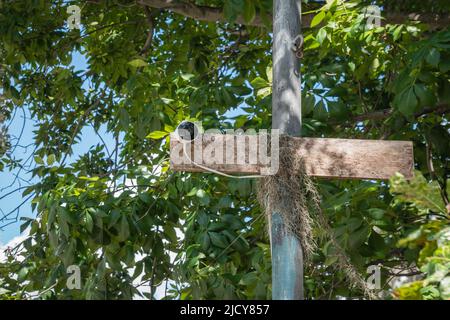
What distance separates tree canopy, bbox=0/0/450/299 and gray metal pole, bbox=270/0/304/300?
44 centimetres

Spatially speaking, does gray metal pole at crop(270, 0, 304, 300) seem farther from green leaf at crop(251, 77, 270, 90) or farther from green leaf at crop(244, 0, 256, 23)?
green leaf at crop(244, 0, 256, 23)

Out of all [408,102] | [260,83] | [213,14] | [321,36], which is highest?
[213,14]

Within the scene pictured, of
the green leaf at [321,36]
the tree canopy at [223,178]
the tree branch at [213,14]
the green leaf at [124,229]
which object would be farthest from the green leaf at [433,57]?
the green leaf at [124,229]

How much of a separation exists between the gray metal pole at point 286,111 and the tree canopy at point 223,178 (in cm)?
44

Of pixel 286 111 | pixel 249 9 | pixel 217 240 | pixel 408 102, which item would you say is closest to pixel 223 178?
pixel 217 240

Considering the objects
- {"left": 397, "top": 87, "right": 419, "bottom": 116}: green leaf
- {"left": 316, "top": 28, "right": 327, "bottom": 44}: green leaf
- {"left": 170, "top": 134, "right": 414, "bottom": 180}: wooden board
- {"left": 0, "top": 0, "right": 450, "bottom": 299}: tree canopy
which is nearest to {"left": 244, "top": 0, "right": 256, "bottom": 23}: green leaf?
{"left": 0, "top": 0, "right": 450, "bottom": 299}: tree canopy

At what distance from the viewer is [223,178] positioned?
16.0 ft

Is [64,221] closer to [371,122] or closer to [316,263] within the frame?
[316,263]

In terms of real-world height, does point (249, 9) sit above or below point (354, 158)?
above

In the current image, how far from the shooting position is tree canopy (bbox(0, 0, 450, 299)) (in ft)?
12.9

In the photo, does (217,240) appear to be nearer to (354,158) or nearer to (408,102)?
(408,102)

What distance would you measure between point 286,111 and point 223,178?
1.77 meters

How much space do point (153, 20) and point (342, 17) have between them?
2155mm

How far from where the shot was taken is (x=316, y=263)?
4.40 meters
